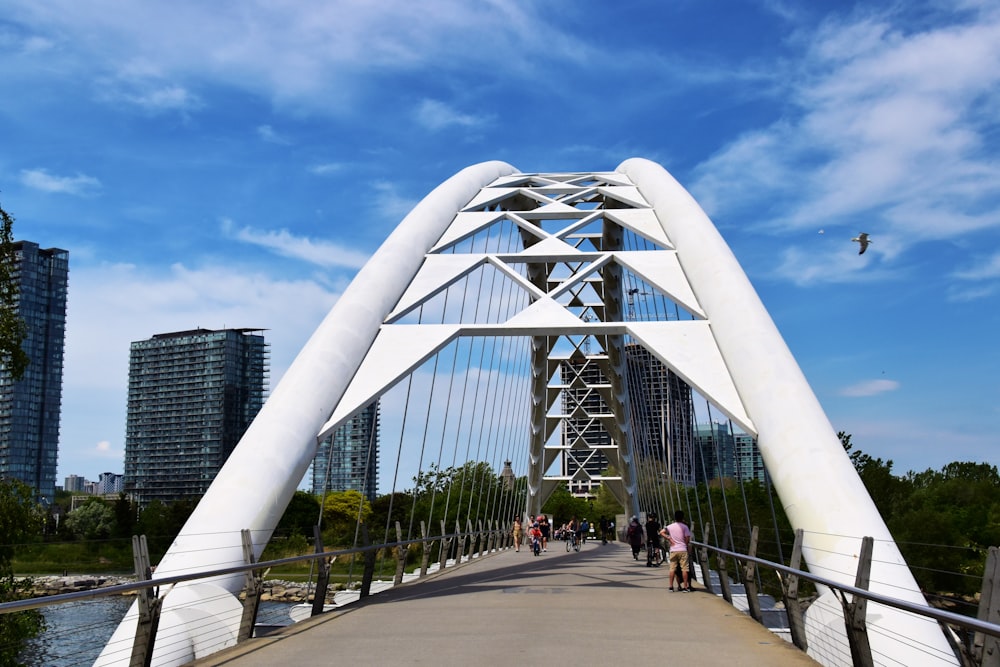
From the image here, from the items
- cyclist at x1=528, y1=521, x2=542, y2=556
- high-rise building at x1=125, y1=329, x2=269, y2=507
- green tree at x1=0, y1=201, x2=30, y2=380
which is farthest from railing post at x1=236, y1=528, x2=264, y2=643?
high-rise building at x1=125, y1=329, x2=269, y2=507

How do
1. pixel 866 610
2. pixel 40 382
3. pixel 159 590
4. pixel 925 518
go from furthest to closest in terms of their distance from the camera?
1. pixel 40 382
2. pixel 925 518
3. pixel 159 590
4. pixel 866 610

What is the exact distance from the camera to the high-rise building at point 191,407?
392ft

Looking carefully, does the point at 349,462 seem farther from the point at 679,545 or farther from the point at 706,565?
the point at 679,545

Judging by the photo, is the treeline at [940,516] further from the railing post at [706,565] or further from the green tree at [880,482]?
the railing post at [706,565]

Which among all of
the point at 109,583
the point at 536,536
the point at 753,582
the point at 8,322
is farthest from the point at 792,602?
the point at 109,583

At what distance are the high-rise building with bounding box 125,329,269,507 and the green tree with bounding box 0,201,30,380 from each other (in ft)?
350

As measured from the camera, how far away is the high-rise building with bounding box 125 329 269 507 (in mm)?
119500

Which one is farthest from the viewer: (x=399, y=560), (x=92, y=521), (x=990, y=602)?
(x=92, y=521)

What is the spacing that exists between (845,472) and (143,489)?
120m

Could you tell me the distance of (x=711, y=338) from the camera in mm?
12609

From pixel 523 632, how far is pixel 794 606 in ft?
6.81

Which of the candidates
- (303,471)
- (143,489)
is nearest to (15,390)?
(143,489)

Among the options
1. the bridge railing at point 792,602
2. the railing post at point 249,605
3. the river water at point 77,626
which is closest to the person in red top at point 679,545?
the bridge railing at point 792,602

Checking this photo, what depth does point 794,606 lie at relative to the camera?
7195 mm
